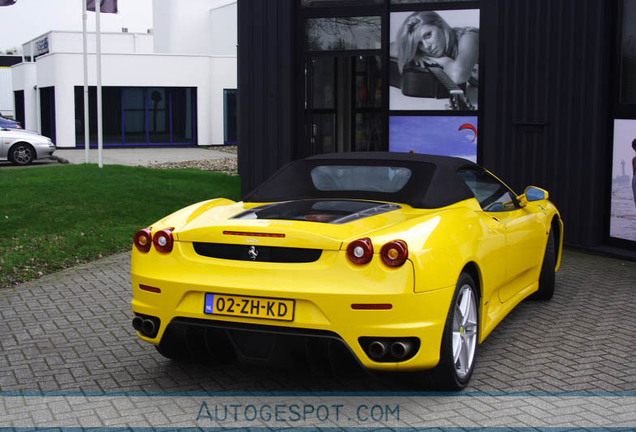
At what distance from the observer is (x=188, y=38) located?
45812 millimetres

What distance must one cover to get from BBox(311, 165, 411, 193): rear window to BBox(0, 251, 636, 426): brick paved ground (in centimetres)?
130

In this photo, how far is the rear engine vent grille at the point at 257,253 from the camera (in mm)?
4656

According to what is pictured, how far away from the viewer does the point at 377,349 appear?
4516 millimetres

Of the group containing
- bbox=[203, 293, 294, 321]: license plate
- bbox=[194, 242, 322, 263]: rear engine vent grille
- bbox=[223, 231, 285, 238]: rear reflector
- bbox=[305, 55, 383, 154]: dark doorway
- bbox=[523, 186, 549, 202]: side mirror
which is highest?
bbox=[305, 55, 383, 154]: dark doorway

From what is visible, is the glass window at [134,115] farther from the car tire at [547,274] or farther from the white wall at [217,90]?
the car tire at [547,274]

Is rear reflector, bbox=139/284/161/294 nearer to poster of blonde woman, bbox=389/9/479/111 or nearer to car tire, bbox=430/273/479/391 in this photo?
car tire, bbox=430/273/479/391

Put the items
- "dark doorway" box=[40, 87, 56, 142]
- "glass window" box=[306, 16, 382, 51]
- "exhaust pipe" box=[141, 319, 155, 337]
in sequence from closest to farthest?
"exhaust pipe" box=[141, 319, 155, 337] → "glass window" box=[306, 16, 382, 51] → "dark doorway" box=[40, 87, 56, 142]

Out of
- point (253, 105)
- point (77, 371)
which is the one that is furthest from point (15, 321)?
point (253, 105)

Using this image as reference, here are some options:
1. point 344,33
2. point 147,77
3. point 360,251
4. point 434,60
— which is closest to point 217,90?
point 147,77

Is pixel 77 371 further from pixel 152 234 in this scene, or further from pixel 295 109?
pixel 295 109

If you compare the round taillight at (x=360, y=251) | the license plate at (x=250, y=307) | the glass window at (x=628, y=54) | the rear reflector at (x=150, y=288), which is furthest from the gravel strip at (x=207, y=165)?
the round taillight at (x=360, y=251)

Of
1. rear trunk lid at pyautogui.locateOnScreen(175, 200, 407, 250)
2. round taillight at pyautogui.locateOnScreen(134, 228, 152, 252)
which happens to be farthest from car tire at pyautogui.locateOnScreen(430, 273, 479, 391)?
round taillight at pyautogui.locateOnScreen(134, 228, 152, 252)

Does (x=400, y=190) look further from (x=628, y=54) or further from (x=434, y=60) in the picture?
(x=434, y=60)

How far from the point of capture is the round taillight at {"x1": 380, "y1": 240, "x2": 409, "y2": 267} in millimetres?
4535
